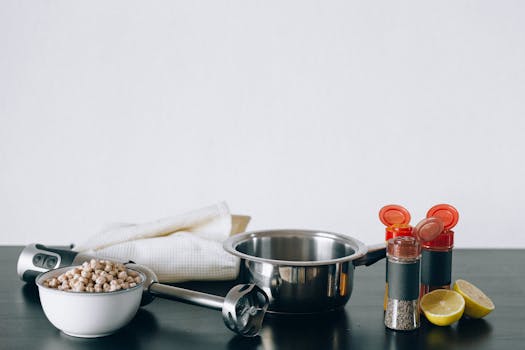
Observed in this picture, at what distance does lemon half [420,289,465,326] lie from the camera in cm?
123

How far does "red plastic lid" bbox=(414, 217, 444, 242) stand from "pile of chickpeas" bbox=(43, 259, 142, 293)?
52 cm

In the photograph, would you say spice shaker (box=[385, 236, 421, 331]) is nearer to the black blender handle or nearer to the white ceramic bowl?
the white ceramic bowl

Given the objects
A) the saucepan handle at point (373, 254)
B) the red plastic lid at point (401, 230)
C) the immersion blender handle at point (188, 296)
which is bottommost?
the immersion blender handle at point (188, 296)

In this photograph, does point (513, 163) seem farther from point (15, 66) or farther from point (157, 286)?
point (15, 66)

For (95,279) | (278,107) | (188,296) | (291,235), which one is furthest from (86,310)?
(278,107)

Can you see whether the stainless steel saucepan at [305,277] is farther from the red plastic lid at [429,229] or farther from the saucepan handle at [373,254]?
the red plastic lid at [429,229]

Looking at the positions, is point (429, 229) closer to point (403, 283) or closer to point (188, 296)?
point (403, 283)

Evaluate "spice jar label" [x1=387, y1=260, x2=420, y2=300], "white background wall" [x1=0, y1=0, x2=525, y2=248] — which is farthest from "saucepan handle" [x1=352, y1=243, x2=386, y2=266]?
"white background wall" [x1=0, y1=0, x2=525, y2=248]

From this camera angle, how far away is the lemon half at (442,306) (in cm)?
123

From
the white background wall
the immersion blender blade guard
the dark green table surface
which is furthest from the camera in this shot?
the white background wall

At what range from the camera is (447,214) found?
1.29 meters

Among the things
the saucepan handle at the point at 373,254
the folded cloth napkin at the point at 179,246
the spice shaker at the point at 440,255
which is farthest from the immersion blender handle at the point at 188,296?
the spice shaker at the point at 440,255

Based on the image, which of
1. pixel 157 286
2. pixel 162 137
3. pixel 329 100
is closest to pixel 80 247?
pixel 157 286

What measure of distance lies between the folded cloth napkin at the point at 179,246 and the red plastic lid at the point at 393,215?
346mm
